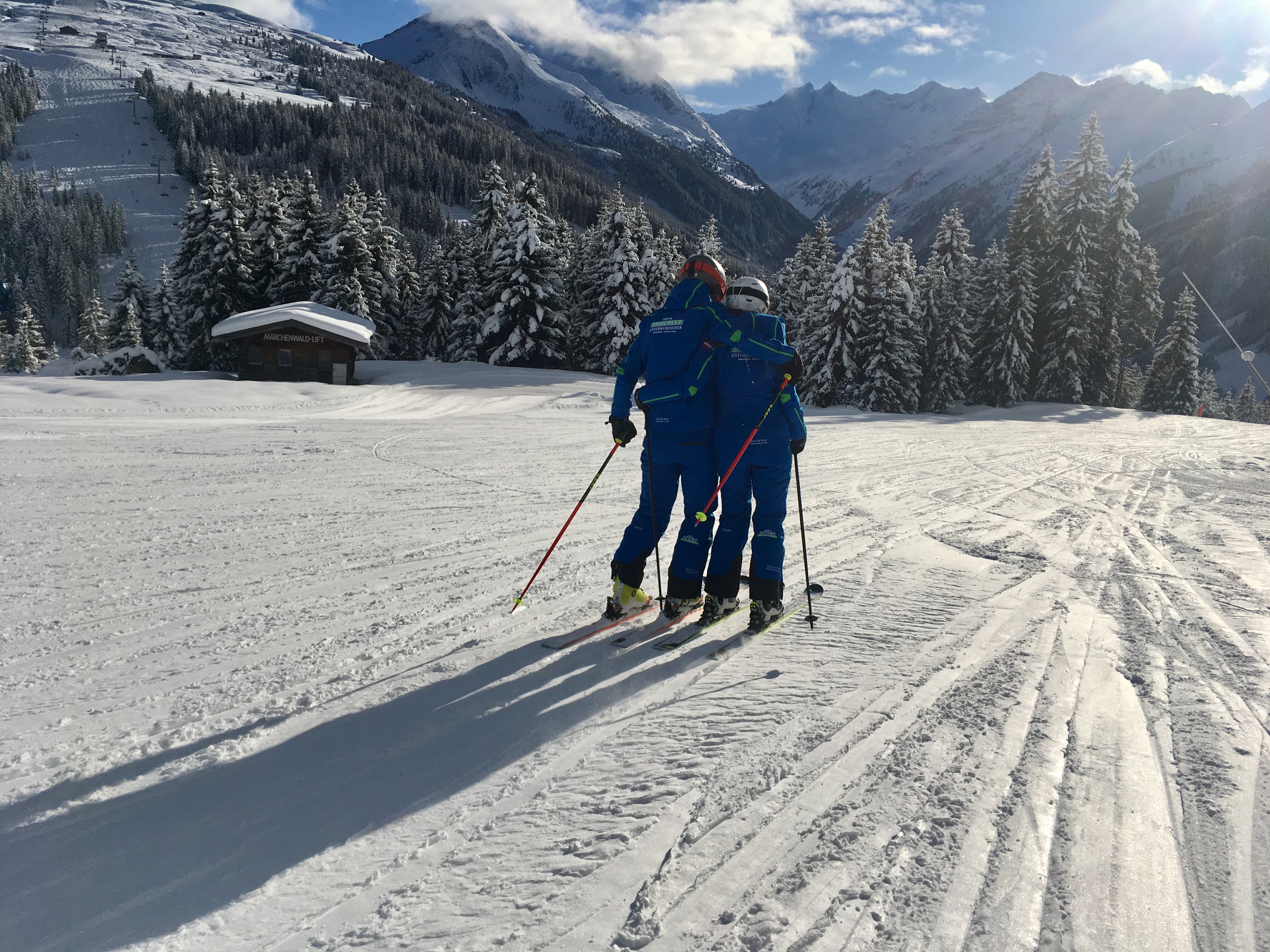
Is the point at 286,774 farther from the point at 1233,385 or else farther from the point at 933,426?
the point at 1233,385

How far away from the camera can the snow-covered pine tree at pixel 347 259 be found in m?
29.3

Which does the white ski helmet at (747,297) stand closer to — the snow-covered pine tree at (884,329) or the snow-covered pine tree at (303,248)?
the snow-covered pine tree at (884,329)

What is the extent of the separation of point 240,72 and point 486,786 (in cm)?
23119

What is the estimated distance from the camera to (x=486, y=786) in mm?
2469

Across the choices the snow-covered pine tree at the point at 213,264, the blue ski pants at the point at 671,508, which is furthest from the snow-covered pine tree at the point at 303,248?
the blue ski pants at the point at 671,508

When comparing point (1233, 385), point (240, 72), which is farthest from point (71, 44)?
point (1233, 385)

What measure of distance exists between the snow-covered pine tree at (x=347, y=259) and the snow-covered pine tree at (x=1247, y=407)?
69.9m

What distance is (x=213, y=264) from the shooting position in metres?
29.8

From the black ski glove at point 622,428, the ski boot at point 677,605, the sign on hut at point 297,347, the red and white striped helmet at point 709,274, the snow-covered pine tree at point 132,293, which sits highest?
the snow-covered pine tree at point 132,293

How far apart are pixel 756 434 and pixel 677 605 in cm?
117

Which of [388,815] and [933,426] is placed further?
[933,426]

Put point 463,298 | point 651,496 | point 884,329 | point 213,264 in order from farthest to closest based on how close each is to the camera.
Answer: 1. point 463,298
2. point 213,264
3. point 884,329
4. point 651,496

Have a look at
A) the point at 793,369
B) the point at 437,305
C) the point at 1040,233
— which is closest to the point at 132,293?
the point at 437,305

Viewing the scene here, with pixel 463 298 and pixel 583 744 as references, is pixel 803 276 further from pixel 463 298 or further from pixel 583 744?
pixel 583 744
